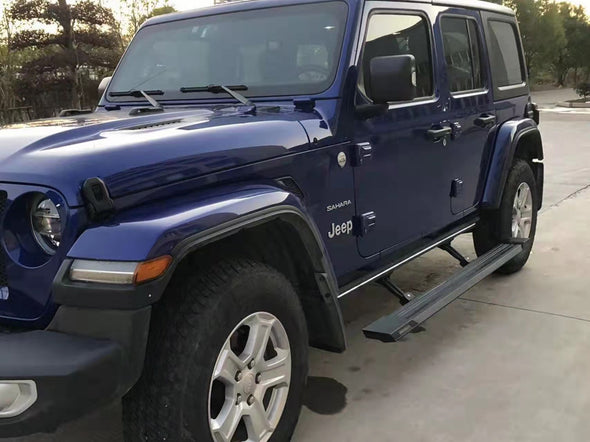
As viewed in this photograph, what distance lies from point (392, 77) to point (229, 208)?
45.3 inches

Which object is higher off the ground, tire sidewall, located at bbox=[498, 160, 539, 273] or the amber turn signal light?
the amber turn signal light

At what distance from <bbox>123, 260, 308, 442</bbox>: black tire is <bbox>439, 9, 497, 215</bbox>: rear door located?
2236 mm

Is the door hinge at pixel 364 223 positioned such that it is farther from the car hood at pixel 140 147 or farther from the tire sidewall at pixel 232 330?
the tire sidewall at pixel 232 330

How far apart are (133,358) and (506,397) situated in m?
2.08

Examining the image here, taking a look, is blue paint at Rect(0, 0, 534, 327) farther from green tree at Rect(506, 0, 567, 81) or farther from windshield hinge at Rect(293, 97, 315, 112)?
green tree at Rect(506, 0, 567, 81)

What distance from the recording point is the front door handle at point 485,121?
14.3 ft

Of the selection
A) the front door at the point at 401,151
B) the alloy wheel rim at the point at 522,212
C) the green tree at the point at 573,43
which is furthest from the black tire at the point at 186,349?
the green tree at the point at 573,43

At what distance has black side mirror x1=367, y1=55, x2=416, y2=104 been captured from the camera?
289 centimetres

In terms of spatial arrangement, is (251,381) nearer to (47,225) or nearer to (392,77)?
(47,225)

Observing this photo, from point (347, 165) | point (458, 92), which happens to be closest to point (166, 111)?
point (347, 165)

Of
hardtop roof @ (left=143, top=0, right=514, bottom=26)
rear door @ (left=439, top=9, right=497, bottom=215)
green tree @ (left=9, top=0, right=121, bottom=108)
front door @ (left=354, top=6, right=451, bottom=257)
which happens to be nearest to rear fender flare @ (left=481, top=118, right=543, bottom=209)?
rear door @ (left=439, top=9, right=497, bottom=215)

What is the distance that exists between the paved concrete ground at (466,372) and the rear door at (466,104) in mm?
827

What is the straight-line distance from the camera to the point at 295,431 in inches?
115

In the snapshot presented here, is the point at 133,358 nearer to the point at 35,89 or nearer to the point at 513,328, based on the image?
the point at 513,328
